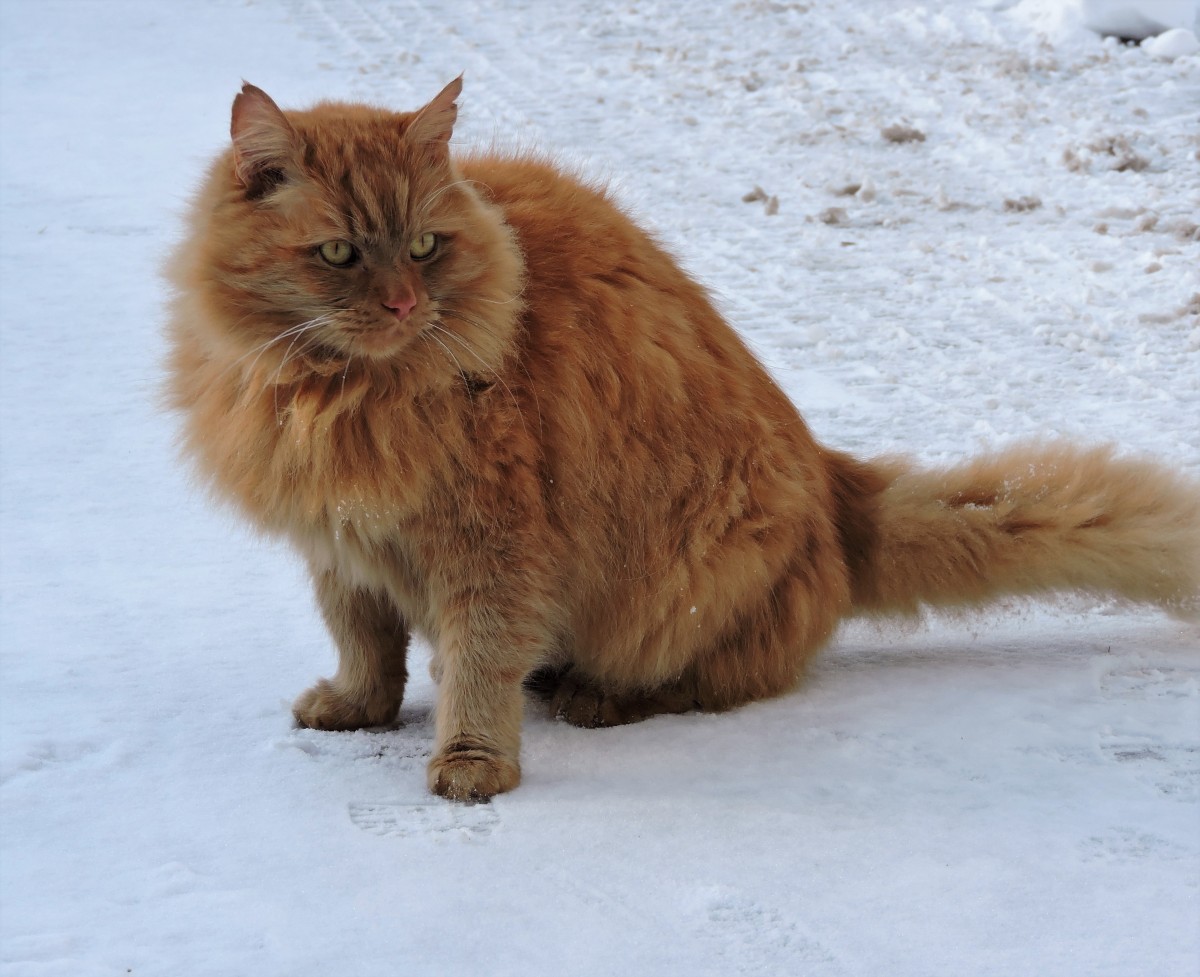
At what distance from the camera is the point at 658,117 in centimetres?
740

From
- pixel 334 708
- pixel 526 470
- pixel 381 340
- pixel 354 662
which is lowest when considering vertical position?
pixel 334 708

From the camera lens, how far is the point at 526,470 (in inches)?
105

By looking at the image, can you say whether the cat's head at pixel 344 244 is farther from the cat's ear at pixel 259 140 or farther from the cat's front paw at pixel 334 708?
the cat's front paw at pixel 334 708

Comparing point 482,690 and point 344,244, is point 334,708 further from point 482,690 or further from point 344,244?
point 344,244

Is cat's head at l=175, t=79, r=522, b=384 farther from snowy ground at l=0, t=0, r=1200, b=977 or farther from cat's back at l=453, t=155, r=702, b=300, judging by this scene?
snowy ground at l=0, t=0, r=1200, b=977

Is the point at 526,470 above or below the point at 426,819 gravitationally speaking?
above

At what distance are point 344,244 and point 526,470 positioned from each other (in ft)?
1.85

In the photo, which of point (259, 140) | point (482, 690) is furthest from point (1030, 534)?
point (259, 140)

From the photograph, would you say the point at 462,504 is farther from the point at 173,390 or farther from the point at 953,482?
the point at 953,482

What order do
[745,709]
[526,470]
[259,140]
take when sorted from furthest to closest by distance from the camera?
[745,709] < [526,470] < [259,140]

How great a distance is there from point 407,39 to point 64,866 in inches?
281

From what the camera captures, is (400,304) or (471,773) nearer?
(400,304)

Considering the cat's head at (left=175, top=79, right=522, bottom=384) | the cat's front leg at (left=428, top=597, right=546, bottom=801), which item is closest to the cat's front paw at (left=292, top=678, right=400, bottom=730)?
the cat's front leg at (left=428, top=597, right=546, bottom=801)

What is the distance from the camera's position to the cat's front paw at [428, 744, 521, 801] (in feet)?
8.59
